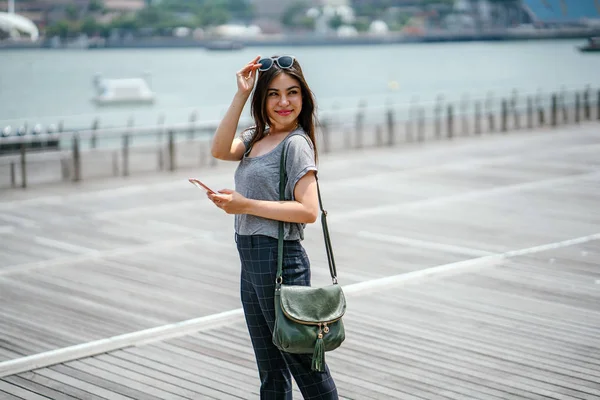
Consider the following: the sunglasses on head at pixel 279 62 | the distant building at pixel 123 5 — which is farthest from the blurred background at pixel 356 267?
the distant building at pixel 123 5

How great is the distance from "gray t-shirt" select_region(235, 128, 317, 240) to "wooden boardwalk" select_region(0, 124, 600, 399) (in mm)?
1695

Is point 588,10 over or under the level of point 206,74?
over

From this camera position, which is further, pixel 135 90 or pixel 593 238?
pixel 135 90

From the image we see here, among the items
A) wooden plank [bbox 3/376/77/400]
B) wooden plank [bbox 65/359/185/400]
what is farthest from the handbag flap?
wooden plank [bbox 3/376/77/400]

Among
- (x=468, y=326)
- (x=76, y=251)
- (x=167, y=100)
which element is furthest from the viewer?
(x=167, y=100)

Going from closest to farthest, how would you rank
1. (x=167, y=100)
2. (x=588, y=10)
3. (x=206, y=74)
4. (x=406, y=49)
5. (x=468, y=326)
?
(x=468, y=326) → (x=167, y=100) → (x=588, y=10) → (x=206, y=74) → (x=406, y=49)

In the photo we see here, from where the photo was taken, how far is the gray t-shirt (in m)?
3.98

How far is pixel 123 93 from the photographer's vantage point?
255 feet

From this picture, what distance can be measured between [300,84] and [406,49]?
142596 millimetres

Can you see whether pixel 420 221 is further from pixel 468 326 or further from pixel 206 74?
pixel 206 74

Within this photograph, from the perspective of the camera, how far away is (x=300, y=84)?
13.3 ft

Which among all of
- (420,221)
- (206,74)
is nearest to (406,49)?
(206,74)

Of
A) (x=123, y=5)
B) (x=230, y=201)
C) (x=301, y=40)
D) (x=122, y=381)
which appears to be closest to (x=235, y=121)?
(x=230, y=201)

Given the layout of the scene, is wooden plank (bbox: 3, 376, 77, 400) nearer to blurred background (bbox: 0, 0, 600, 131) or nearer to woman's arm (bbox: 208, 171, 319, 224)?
woman's arm (bbox: 208, 171, 319, 224)
